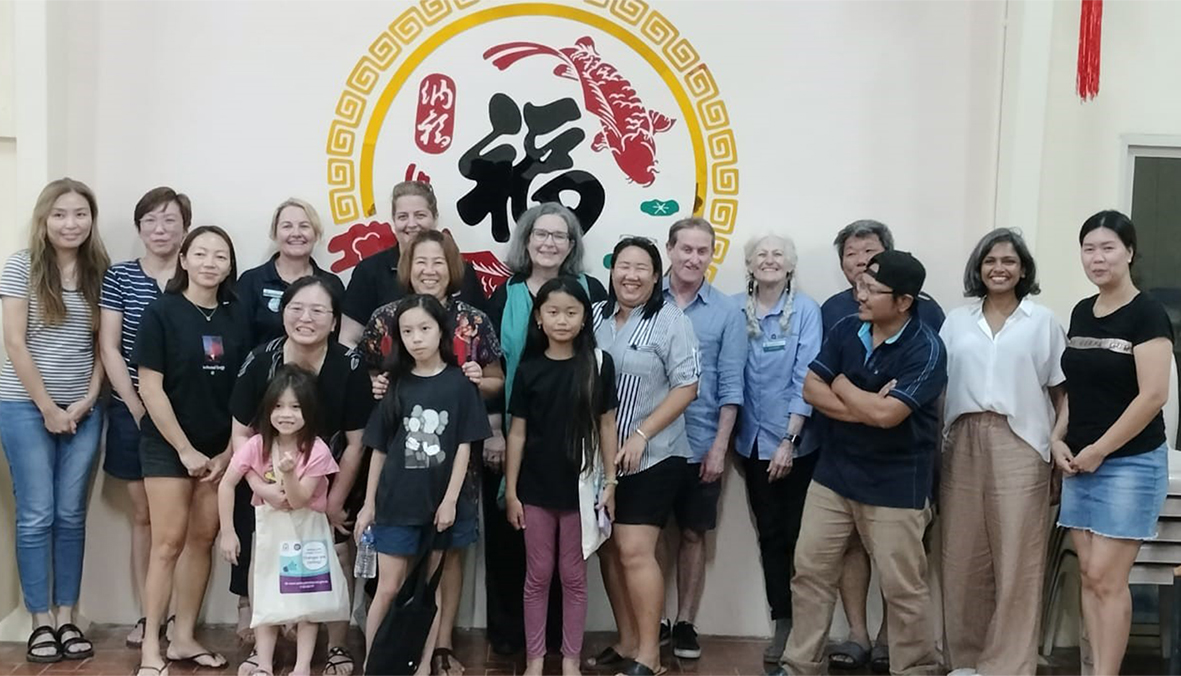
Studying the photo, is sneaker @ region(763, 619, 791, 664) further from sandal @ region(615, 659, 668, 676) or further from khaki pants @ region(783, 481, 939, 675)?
sandal @ region(615, 659, 668, 676)

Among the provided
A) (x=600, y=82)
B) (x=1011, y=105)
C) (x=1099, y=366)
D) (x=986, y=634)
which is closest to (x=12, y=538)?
(x=600, y=82)

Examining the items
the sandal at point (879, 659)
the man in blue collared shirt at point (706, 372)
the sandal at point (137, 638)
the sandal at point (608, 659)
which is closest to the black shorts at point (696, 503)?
the man in blue collared shirt at point (706, 372)

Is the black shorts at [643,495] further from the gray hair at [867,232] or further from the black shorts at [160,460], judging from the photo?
the black shorts at [160,460]

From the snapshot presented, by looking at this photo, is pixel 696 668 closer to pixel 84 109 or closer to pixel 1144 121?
pixel 1144 121

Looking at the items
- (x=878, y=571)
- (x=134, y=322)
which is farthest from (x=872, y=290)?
(x=134, y=322)

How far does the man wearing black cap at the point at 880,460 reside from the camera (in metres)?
3.12

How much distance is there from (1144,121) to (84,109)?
4.21 m

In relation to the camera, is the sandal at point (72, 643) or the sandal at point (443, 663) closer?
the sandal at point (443, 663)

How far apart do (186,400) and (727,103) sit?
2.33 metres

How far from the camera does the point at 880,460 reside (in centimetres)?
318

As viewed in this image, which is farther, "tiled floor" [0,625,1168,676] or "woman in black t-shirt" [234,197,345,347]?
"woman in black t-shirt" [234,197,345,347]

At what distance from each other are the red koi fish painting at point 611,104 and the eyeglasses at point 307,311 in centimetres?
135

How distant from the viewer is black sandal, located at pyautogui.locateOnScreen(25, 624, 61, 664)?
352cm

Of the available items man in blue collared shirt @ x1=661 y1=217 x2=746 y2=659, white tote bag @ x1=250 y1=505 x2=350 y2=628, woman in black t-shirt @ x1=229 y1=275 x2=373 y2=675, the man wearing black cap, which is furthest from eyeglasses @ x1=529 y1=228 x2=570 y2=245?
white tote bag @ x1=250 y1=505 x2=350 y2=628
